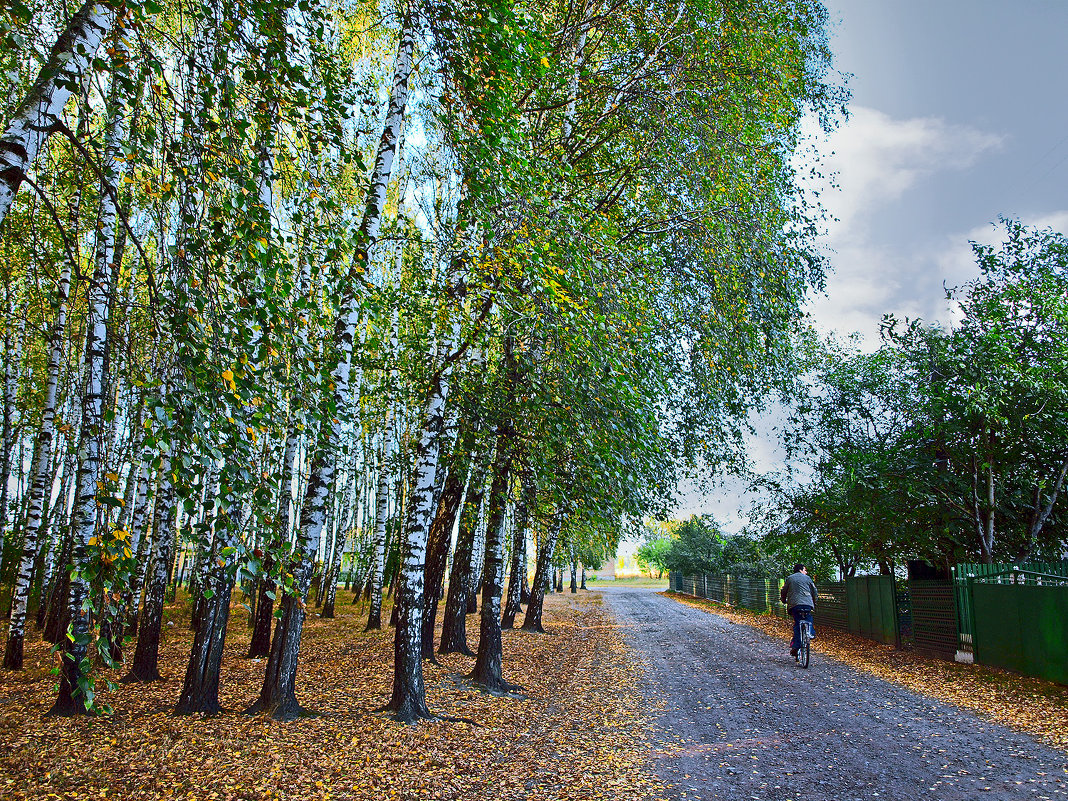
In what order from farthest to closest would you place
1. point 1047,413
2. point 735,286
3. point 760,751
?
point 1047,413 < point 735,286 < point 760,751

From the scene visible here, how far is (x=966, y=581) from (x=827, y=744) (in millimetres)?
7511

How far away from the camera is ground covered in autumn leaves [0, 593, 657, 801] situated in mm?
5242

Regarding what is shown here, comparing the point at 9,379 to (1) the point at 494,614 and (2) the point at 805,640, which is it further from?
(2) the point at 805,640

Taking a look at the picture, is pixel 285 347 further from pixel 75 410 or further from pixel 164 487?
pixel 75 410

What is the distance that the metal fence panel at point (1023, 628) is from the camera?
30.9 feet

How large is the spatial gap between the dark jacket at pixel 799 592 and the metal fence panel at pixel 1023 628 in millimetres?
2788

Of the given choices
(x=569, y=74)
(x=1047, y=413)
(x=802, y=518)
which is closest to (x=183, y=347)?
(x=569, y=74)

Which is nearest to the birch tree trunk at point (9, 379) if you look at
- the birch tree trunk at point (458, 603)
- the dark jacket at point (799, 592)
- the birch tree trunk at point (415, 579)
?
the birch tree trunk at point (415, 579)

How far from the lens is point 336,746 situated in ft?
20.3

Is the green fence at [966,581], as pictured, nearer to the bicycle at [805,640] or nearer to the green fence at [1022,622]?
the green fence at [1022,622]

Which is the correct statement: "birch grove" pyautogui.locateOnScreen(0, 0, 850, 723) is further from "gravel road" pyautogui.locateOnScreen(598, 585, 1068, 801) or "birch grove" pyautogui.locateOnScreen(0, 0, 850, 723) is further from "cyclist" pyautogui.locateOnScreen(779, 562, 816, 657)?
"cyclist" pyautogui.locateOnScreen(779, 562, 816, 657)

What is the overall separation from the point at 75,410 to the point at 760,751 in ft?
45.8

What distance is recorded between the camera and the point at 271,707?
23.0ft

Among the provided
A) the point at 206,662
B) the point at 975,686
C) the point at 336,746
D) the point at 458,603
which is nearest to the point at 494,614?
the point at 458,603
